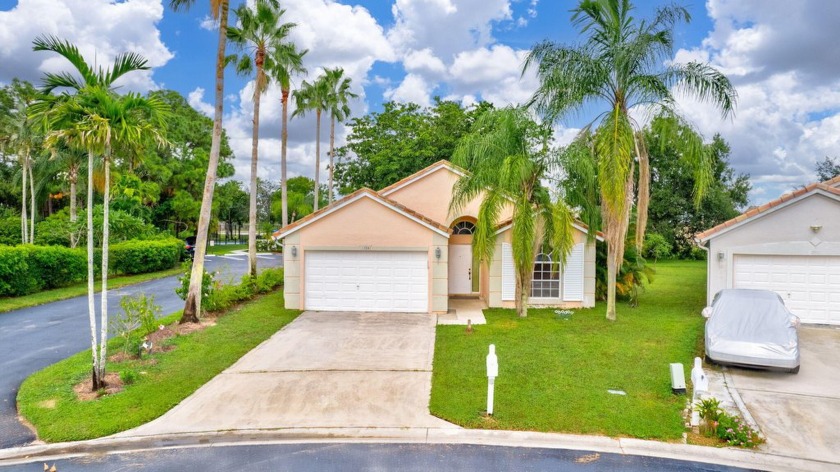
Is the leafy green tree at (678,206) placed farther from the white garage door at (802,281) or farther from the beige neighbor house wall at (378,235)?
the beige neighbor house wall at (378,235)

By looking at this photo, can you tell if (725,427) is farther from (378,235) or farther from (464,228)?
(464,228)

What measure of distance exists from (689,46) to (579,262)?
721 centimetres

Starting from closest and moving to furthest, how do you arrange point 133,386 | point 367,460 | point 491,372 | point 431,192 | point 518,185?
point 367,460, point 491,372, point 133,386, point 518,185, point 431,192

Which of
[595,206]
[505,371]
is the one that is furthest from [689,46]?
[505,371]

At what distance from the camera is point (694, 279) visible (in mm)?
24656

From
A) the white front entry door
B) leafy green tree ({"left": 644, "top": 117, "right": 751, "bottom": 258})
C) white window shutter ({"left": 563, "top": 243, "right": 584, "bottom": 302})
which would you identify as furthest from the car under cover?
leafy green tree ({"left": 644, "top": 117, "right": 751, "bottom": 258})

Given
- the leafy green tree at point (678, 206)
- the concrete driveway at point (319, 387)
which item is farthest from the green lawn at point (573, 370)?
the leafy green tree at point (678, 206)

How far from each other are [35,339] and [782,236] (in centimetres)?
2064

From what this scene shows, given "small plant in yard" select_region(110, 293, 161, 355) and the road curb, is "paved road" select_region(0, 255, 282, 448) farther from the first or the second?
"small plant in yard" select_region(110, 293, 161, 355)

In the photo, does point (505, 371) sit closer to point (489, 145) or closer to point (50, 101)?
point (489, 145)

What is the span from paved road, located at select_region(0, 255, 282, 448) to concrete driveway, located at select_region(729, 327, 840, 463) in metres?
10.8

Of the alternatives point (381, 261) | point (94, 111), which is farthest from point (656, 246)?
point (94, 111)

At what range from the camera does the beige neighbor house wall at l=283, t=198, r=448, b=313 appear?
1511 centimetres

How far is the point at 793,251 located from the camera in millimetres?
13469
